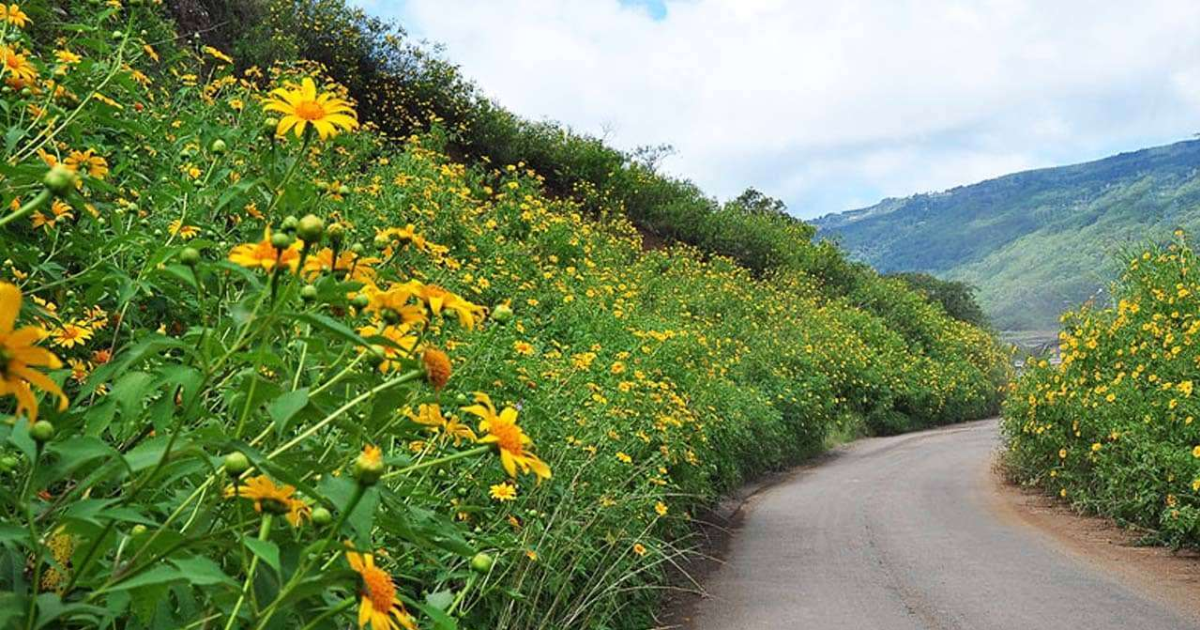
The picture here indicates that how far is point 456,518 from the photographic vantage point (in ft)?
10.1

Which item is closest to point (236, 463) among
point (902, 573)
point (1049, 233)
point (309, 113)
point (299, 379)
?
point (299, 379)

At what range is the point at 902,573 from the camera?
6129mm

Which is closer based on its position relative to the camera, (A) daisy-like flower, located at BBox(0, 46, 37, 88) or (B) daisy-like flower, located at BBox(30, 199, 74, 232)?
(B) daisy-like flower, located at BBox(30, 199, 74, 232)

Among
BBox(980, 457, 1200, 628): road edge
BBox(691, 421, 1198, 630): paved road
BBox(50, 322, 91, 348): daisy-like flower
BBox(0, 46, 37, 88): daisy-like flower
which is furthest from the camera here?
BBox(980, 457, 1200, 628): road edge

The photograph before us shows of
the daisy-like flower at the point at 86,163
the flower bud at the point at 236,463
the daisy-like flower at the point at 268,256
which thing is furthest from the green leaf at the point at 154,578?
the daisy-like flower at the point at 86,163

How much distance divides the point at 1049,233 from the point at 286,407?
140 metres

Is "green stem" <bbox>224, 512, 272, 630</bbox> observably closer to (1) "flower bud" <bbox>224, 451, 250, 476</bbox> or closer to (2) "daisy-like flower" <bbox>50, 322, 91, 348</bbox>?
(1) "flower bud" <bbox>224, 451, 250, 476</bbox>

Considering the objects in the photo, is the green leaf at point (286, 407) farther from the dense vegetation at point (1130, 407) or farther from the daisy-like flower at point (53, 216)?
the dense vegetation at point (1130, 407)

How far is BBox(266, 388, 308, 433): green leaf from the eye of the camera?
0.97 meters

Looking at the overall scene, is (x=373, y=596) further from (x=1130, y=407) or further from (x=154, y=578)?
(x=1130, y=407)

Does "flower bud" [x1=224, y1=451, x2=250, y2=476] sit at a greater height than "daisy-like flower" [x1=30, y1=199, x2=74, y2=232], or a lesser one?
lesser

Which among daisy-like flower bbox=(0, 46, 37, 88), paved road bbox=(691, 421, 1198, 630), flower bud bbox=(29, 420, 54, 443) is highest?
daisy-like flower bbox=(0, 46, 37, 88)

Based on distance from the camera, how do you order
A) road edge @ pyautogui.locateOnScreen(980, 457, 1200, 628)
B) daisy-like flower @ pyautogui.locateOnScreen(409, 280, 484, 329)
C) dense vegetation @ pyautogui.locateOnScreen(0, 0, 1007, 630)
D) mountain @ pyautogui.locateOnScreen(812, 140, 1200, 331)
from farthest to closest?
mountain @ pyautogui.locateOnScreen(812, 140, 1200, 331), road edge @ pyautogui.locateOnScreen(980, 457, 1200, 628), daisy-like flower @ pyautogui.locateOnScreen(409, 280, 484, 329), dense vegetation @ pyautogui.locateOnScreen(0, 0, 1007, 630)

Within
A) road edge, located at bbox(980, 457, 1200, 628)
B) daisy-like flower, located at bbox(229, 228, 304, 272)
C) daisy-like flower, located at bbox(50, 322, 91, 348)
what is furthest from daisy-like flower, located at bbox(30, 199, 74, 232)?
road edge, located at bbox(980, 457, 1200, 628)
